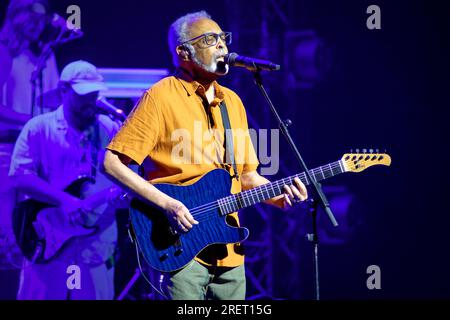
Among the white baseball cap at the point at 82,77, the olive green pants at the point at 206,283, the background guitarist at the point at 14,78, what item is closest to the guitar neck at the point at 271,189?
the olive green pants at the point at 206,283

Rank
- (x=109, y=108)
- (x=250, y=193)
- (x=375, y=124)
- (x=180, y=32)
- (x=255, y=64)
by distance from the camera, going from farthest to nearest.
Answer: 1. (x=375, y=124)
2. (x=109, y=108)
3. (x=180, y=32)
4. (x=250, y=193)
5. (x=255, y=64)

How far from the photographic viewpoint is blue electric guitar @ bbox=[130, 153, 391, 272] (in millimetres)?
3201

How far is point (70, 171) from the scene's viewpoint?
5.18 meters

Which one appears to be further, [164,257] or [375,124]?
[375,124]

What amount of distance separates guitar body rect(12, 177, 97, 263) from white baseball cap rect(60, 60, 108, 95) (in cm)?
76

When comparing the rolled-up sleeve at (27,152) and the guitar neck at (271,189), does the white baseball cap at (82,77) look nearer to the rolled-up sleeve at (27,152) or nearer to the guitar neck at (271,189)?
the rolled-up sleeve at (27,152)

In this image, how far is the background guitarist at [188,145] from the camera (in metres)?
3.20

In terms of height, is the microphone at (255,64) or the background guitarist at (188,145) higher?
the microphone at (255,64)

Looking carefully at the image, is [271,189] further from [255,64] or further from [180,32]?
[180,32]

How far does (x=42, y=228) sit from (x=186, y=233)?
2314 mm

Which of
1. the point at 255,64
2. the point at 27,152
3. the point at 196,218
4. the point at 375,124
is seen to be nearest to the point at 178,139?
the point at 196,218

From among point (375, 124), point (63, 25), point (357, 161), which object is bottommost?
point (357, 161)

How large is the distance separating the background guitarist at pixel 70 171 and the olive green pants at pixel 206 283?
2.15 metres
